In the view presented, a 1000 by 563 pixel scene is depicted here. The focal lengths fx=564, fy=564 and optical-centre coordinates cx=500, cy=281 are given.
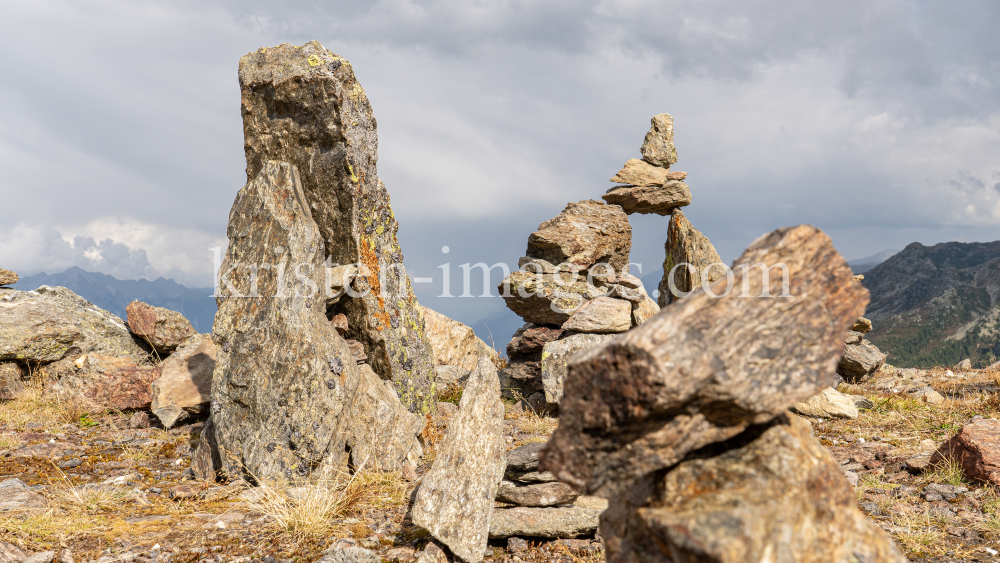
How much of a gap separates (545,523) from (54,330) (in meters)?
12.8

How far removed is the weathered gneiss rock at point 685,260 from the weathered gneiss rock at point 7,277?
56.3ft

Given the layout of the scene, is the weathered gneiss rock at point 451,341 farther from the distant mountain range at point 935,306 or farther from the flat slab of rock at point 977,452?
the distant mountain range at point 935,306

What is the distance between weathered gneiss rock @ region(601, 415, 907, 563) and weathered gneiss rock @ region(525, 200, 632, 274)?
37.8 ft

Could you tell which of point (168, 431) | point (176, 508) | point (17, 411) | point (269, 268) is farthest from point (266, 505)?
point (17, 411)

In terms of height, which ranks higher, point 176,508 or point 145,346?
point 145,346

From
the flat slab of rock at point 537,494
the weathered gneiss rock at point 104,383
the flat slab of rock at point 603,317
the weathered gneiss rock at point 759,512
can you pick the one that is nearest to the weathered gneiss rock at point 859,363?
the flat slab of rock at point 603,317

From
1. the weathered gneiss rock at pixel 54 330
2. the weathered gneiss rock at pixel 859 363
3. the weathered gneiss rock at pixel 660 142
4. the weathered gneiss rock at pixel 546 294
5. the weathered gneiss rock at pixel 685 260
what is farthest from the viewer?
the weathered gneiss rock at pixel 859 363

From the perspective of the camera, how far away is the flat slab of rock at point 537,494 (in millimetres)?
6406

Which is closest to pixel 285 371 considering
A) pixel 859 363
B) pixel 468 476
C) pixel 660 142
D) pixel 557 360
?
pixel 468 476

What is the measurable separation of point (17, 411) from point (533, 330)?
1114 centimetres

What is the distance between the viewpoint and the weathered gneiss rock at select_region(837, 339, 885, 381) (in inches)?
683

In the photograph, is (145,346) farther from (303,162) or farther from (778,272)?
(778,272)

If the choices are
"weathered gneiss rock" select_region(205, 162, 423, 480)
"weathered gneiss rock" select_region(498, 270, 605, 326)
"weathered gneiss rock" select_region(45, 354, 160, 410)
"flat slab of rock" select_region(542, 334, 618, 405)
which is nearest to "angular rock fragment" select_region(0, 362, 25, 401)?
"weathered gneiss rock" select_region(45, 354, 160, 410)

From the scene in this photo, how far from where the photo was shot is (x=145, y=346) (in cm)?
1400
